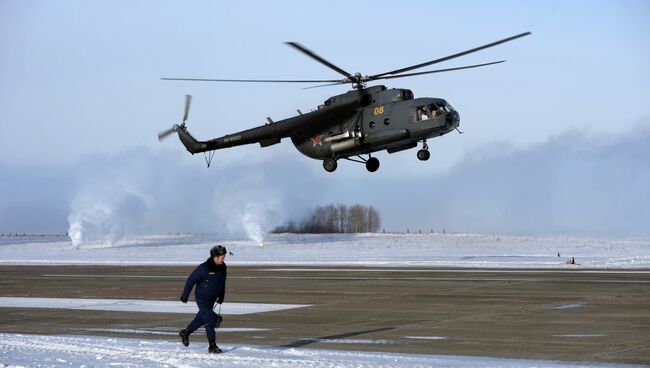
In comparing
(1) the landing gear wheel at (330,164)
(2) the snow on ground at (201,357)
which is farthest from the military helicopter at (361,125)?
(2) the snow on ground at (201,357)

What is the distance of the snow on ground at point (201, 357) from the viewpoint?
13125 mm

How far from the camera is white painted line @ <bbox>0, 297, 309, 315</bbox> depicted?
22.0 metres

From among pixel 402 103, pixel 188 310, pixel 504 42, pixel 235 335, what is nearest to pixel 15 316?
pixel 188 310

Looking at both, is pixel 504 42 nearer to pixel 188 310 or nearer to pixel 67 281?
pixel 188 310

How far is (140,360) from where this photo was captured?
13680 millimetres

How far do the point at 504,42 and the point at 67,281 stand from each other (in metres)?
17.6

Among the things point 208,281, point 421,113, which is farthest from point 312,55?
point 208,281

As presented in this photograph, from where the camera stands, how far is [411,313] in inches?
807

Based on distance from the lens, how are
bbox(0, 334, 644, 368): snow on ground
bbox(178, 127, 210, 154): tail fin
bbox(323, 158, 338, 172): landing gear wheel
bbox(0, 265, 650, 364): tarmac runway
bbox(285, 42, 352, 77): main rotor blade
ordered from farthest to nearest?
bbox(178, 127, 210, 154): tail fin
bbox(323, 158, 338, 172): landing gear wheel
bbox(285, 42, 352, 77): main rotor blade
bbox(0, 265, 650, 364): tarmac runway
bbox(0, 334, 644, 368): snow on ground

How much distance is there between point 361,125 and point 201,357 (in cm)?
2681

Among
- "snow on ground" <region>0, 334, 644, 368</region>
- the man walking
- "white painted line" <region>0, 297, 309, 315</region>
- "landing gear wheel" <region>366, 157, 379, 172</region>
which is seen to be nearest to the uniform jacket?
the man walking

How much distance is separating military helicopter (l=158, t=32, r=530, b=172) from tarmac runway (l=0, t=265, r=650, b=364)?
624cm

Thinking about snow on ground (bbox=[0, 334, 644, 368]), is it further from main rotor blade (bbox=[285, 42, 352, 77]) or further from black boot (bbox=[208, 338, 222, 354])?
main rotor blade (bbox=[285, 42, 352, 77])

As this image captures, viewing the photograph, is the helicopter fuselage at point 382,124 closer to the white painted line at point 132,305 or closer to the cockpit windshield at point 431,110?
the cockpit windshield at point 431,110
